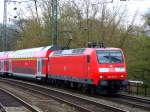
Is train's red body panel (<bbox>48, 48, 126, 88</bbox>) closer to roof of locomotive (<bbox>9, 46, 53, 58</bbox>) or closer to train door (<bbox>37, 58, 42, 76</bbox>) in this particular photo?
roof of locomotive (<bbox>9, 46, 53, 58</bbox>)

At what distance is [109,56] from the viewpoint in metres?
26.7

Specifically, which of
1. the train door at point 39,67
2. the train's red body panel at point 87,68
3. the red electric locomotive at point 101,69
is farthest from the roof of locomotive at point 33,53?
the red electric locomotive at point 101,69

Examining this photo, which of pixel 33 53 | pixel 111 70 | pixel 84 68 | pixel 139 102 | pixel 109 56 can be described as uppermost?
pixel 33 53

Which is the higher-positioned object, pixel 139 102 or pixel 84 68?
pixel 84 68

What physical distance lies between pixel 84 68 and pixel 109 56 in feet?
6.20

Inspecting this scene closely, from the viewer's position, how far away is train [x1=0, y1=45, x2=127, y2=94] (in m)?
26.1

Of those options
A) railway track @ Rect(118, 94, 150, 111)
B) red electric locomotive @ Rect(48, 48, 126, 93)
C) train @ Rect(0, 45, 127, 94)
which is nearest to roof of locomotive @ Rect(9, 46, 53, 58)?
→ train @ Rect(0, 45, 127, 94)

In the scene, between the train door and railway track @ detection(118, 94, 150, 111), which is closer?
railway track @ detection(118, 94, 150, 111)

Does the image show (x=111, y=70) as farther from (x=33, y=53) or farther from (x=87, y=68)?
(x=33, y=53)

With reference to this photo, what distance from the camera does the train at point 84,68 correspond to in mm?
26141

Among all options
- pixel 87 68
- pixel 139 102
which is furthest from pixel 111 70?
pixel 139 102

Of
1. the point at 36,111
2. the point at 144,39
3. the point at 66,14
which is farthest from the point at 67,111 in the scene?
the point at 66,14

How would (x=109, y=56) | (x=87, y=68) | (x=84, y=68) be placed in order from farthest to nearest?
(x=84, y=68) < (x=87, y=68) < (x=109, y=56)

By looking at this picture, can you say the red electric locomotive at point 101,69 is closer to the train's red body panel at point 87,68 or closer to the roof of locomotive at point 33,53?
the train's red body panel at point 87,68
